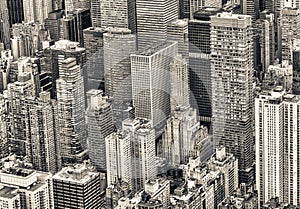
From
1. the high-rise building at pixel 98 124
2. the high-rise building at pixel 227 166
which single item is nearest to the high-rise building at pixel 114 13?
the high-rise building at pixel 98 124

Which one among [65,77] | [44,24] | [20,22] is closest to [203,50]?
[65,77]

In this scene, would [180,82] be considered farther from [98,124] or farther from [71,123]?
[71,123]

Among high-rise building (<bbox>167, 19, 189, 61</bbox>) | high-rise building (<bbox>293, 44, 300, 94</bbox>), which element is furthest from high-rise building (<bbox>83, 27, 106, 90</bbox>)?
high-rise building (<bbox>293, 44, 300, 94</bbox>)

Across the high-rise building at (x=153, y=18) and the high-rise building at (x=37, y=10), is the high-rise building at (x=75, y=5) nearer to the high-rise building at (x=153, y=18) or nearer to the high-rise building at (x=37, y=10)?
the high-rise building at (x=37, y=10)

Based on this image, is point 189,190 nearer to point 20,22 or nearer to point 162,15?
point 162,15

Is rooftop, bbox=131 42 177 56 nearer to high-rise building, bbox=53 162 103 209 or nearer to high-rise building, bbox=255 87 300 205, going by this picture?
high-rise building, bbox=255 87 300 205
